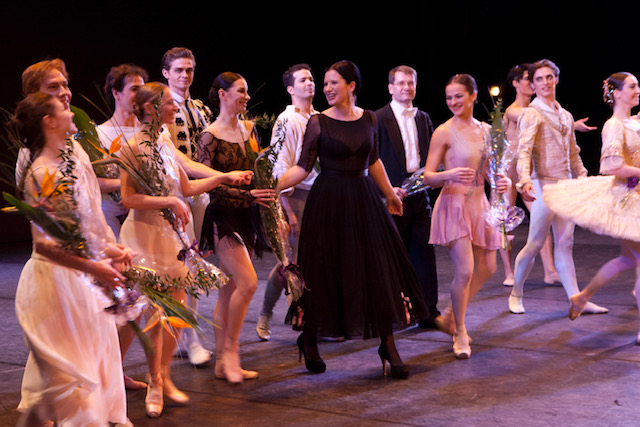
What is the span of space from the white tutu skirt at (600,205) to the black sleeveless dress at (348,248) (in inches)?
49.8

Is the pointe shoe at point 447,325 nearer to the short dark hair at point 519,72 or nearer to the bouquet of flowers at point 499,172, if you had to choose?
the bouquet of flowers at point 499,172

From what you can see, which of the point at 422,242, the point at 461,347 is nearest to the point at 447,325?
the point at 461,347

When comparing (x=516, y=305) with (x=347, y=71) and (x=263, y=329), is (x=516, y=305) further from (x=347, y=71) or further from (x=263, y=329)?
(x=347, y=71)

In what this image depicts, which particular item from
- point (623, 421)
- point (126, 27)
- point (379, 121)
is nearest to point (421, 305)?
point (623, 421)

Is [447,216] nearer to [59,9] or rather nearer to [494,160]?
[494,160]

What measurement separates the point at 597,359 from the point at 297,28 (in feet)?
25.3

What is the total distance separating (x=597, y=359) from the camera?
4195 millimetres

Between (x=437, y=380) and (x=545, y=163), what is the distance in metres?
2.29

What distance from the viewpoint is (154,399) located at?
3.47m

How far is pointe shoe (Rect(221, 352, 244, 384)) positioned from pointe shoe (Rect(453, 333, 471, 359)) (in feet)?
3.96

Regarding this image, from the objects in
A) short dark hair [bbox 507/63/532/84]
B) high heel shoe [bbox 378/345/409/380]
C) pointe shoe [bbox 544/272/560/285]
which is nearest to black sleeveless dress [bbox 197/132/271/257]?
high heel shoe [bbox 378/345/409/380]

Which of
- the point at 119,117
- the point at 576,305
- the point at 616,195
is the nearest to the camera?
the point at 119,117

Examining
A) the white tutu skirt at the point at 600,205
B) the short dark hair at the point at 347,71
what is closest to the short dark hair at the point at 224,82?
the short dark hair at the point at 347,71

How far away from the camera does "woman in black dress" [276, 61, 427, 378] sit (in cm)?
399
